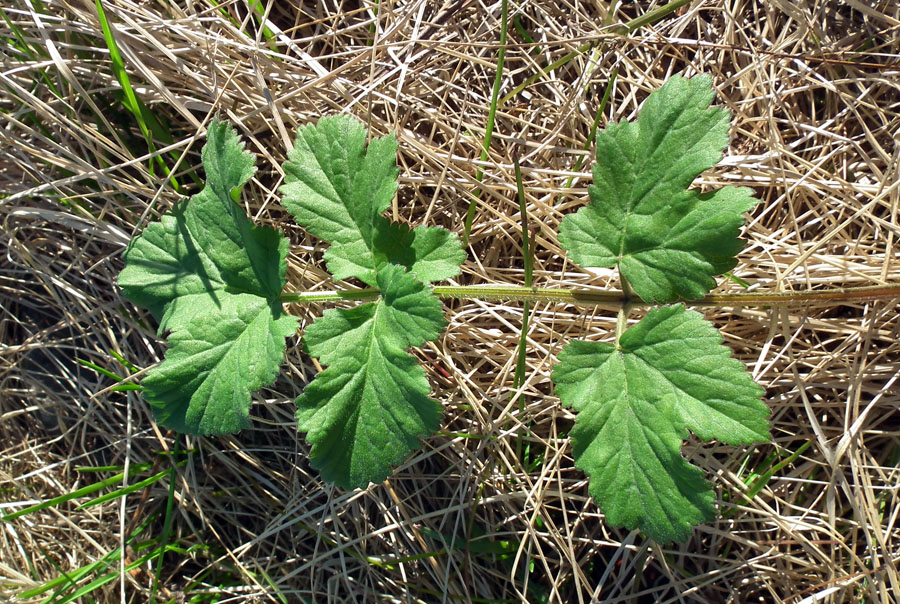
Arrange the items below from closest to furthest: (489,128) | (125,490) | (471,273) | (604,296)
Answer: (604,296) → (489,128) → (471,273) → (125,490)

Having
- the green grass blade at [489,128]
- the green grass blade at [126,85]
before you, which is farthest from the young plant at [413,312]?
the green grass blade at [126,85]

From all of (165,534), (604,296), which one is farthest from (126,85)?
(604,296)

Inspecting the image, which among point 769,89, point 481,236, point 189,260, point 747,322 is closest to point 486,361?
point 481,236

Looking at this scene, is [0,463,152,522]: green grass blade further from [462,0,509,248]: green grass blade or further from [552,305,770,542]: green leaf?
[552,305,770,542]: green leaf

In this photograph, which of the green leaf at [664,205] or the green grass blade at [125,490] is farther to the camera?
the green grass blade at [125,490]

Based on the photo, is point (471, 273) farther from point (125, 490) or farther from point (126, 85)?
point (125, 490)

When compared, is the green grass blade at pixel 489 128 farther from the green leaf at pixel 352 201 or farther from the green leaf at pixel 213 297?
the green leaf at pixel 213 297

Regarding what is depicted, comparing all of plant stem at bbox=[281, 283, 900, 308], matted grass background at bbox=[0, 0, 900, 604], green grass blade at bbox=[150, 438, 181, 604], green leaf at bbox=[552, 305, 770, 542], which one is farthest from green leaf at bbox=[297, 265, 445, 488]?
green grass blade at bbox=[150, 438, 181, 604]
